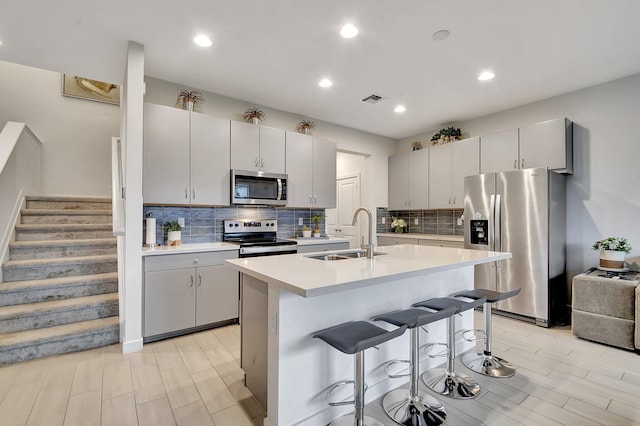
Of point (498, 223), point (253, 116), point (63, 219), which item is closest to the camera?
point (498, 223)

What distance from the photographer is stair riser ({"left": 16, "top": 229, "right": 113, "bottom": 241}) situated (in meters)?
3.40

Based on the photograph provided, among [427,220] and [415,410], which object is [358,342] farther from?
[427,220]

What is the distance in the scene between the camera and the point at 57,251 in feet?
10.9

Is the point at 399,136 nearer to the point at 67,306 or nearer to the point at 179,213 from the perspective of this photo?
the point at 179,213

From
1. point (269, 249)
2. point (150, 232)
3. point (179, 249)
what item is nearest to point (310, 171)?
point (269, 249)

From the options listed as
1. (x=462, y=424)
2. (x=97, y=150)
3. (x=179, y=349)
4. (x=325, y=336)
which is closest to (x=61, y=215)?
(x=97, y=150)

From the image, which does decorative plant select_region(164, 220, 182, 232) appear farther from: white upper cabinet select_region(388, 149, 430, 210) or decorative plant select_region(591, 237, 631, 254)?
decorative plant select_region(591, 237, 631, 254)

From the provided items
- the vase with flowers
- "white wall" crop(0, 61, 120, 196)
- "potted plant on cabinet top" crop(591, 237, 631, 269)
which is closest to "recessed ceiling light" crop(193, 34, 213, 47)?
"white wall" crop(0, 61, 120, 196)

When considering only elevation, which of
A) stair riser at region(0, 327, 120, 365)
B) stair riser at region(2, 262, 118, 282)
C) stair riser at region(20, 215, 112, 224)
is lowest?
stair riser at region(0, 327, 120, 365)

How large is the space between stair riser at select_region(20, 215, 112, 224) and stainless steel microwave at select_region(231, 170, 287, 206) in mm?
2199

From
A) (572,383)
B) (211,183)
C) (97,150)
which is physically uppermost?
(97,150)

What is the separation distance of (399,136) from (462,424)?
4.80 metres

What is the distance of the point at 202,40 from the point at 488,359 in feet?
11.8

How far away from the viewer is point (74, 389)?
207cm
